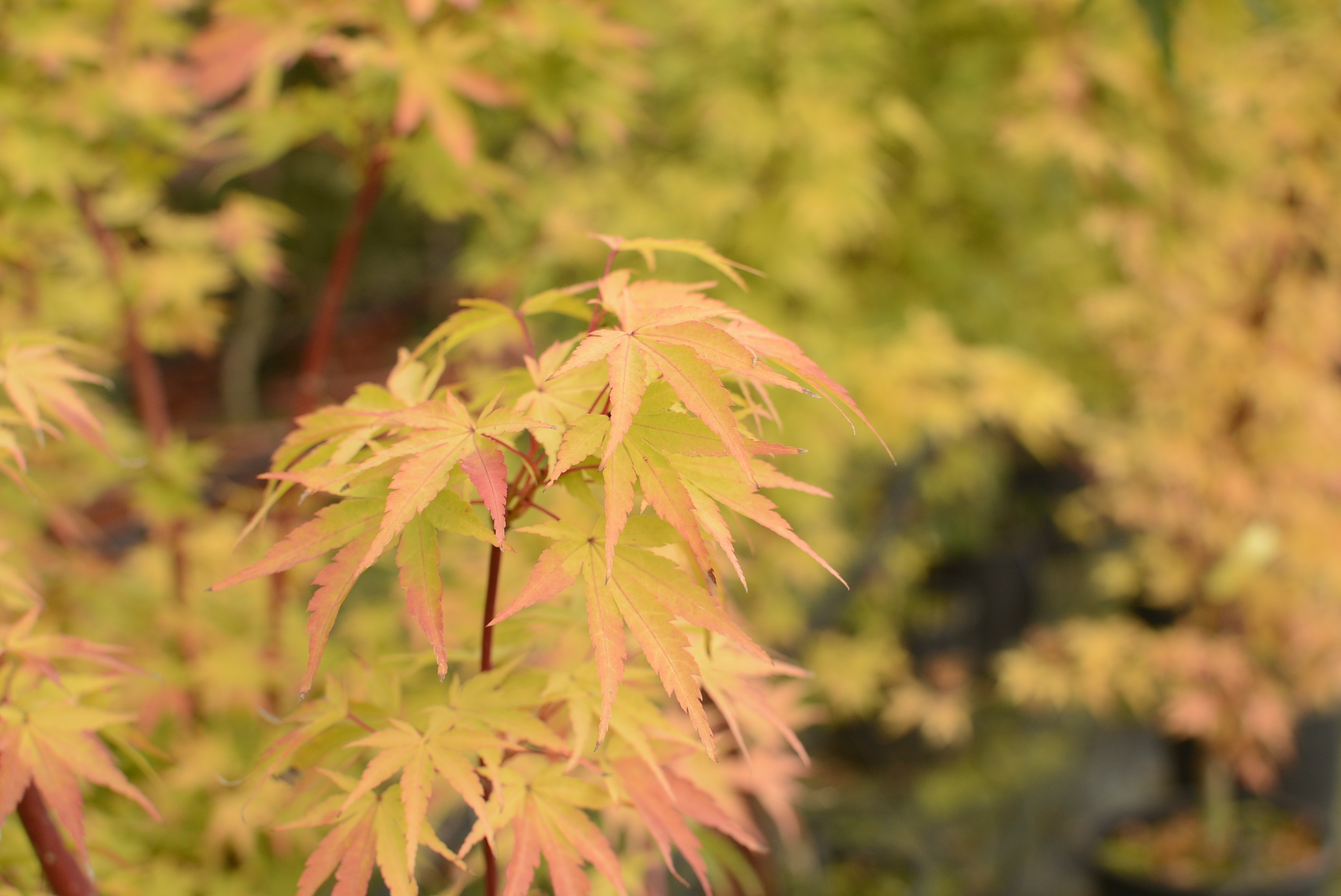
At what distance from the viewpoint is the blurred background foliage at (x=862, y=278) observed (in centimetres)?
119

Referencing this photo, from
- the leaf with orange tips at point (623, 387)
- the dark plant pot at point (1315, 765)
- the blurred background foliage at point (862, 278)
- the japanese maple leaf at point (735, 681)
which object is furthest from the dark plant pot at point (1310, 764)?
the leaf with orange tips at point (623, 387)

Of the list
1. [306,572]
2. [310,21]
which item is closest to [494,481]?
[310,21]

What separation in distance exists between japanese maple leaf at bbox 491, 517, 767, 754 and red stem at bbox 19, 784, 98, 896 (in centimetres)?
38

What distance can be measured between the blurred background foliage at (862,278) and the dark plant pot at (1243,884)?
0.33 metres

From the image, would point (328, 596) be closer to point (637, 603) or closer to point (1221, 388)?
point (637, 603)

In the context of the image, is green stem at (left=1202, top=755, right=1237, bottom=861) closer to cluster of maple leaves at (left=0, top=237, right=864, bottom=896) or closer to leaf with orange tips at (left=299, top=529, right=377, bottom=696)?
cluster of maple leaves at (left=0, top=237, right=864, bottom=896)

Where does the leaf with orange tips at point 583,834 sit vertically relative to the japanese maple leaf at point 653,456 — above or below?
below

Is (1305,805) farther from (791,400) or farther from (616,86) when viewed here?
(616,86)

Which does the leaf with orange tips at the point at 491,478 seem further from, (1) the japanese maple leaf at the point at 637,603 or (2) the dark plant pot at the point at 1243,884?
(2) the dark plant pot at the point at 1243,884

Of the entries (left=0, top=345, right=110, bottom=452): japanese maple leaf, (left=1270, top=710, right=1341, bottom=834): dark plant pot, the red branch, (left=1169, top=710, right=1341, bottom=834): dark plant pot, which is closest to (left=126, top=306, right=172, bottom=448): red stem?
the red branch

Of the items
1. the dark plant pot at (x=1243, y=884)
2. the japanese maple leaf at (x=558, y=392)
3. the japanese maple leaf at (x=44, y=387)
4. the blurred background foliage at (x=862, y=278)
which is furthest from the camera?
the dark plant pot at (x=1243, y=884)

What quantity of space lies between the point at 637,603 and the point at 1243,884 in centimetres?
186

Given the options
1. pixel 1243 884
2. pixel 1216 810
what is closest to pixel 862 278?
pixel 1216 810

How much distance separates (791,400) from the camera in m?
2.02
